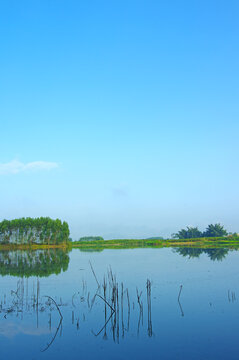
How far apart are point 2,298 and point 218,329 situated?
34.6 feet

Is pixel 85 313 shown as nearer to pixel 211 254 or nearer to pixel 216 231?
pixel 211 254

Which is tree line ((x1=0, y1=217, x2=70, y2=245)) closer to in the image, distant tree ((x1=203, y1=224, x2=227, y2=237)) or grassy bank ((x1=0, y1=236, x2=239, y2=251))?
grassy bank ((x1=0, y1=236, x2=239, y2=251))

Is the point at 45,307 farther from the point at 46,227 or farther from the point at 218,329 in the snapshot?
the point at 46,227

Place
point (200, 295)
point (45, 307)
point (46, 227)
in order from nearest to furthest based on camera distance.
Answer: point (45, 307), point (200, 295), point (46, 227)

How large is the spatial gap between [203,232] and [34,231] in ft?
142

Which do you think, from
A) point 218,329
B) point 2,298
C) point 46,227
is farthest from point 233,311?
point 46,227

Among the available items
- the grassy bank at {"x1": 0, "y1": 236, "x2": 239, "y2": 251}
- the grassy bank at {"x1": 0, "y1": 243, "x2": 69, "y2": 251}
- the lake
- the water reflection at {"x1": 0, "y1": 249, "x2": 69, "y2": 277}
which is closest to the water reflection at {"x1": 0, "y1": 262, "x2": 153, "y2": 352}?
the lake

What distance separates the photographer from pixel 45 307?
13.6 metres

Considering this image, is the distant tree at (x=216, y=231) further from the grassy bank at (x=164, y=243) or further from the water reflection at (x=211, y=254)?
the water reflection at (x=211, y=254)

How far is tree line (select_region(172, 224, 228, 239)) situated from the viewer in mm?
79188

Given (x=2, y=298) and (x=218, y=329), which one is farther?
(x=2, y=298)

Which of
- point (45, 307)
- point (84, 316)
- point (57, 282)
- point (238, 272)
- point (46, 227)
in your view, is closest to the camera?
point (84, 316)

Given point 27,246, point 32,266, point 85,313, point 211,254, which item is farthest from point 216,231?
point 85,313

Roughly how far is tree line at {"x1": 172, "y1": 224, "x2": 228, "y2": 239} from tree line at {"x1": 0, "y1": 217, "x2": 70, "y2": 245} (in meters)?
30.5
